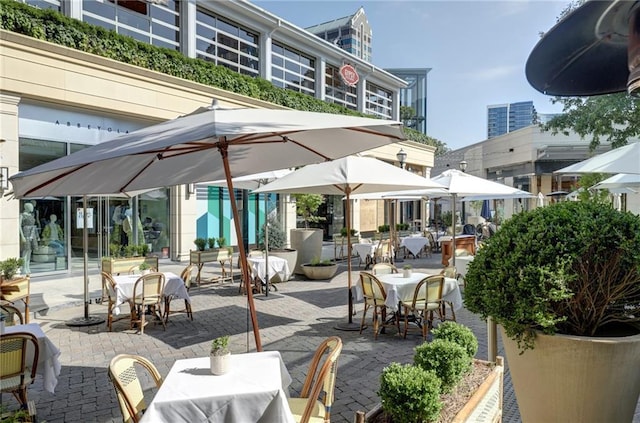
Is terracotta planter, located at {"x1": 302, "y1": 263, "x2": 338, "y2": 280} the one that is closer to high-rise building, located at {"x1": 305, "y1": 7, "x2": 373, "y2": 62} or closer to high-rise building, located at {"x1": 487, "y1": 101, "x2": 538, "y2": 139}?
high-rise building, located at {"x1": 305, "y1": 7, "x2": 373, "y2": 62}

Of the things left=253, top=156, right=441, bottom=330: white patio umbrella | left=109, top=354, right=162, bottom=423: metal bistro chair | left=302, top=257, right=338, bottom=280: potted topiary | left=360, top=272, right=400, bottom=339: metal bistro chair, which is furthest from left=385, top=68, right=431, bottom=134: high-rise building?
left=109, top=354, right=162, bottom=423: metal bistro chair

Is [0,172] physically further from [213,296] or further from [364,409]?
[364,409]

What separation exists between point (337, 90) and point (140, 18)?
1214cm

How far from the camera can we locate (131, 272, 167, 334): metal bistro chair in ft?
Result: 22.1

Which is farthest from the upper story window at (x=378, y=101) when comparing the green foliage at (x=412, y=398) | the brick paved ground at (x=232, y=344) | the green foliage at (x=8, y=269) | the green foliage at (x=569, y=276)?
the green foliage at (x=412, y=398)

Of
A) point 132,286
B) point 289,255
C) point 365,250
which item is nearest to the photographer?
point 132,286

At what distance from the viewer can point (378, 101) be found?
92.5ft

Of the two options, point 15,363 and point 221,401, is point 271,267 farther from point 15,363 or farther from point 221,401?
point 221,401

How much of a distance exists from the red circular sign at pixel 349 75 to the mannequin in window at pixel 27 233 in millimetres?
17025

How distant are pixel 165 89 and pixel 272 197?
7245mm

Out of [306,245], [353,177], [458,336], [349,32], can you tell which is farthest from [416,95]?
[458,336]

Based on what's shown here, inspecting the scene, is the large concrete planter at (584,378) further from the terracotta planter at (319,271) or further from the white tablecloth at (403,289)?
the terracotta planter at (319,271)

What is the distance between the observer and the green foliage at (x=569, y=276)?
102 inches

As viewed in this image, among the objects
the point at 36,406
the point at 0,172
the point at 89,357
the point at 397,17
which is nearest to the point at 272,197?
the point at 0,172
